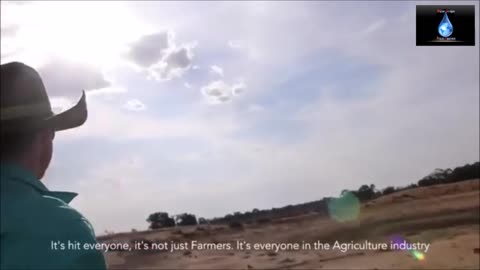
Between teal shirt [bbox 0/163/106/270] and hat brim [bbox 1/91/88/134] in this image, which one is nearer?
teal shirt [bbox 0/163/106/270]

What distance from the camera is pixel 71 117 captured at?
1.72m

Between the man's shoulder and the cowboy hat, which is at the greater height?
the cowboy hat

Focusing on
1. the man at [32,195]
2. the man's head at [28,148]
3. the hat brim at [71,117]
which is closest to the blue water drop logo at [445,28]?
the hat brim at [71,117]

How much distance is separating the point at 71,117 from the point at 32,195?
0.30 metres

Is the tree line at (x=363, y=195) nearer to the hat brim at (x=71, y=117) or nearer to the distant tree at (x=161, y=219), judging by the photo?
the distant tree at (x=161, y=219)

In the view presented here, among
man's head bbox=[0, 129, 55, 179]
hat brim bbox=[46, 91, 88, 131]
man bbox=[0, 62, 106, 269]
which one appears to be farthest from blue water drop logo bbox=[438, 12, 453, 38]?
man's head bbox=[0, 129, 55, 179]

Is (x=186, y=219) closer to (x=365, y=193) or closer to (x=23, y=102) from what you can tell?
(x=365, y=193)

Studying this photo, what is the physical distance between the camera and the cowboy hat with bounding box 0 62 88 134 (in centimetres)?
156

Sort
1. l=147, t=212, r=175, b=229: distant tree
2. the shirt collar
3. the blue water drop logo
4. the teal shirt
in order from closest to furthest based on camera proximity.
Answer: the teal shirt, the shirt collar, the blue water drop logo, l=147, t=212, r=175, b=229: distant tree

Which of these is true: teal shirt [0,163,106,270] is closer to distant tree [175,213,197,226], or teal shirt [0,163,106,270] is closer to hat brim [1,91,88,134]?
hat brim [1,91,88,134]

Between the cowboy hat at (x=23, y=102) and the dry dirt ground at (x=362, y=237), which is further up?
the cowboy hat at (x=23, y=102)

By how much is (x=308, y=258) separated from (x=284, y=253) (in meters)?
1.06

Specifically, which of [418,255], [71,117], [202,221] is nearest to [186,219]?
[202,221]

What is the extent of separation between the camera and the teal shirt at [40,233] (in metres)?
1.43
